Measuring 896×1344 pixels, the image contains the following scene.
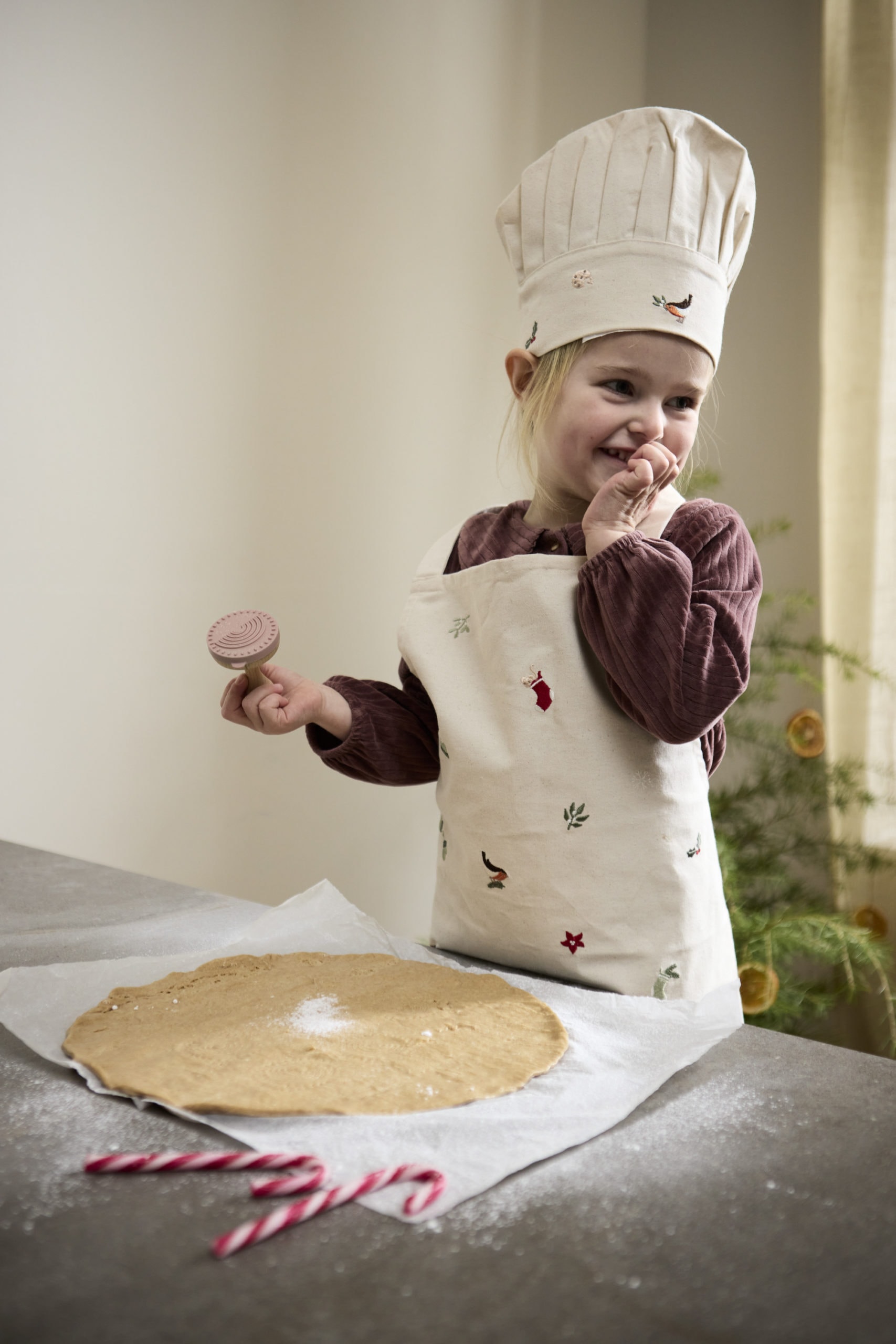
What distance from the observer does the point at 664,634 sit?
0.62m

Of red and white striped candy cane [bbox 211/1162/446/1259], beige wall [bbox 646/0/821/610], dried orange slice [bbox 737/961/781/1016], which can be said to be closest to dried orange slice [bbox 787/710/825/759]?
beige wall [bbox 646/0/821/610]

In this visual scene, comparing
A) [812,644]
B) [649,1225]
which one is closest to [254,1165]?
[649,1225]

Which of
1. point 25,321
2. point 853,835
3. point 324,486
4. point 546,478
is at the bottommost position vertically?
point 853,835

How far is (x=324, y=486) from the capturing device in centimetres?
174

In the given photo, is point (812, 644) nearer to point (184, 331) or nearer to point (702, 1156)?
point (184, 331)

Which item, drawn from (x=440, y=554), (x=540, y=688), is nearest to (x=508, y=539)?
(x=440, y=554)

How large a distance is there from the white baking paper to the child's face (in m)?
0.38

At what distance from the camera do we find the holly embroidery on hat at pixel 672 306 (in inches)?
28.5

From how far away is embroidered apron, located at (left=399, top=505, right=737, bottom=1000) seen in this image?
663 mm

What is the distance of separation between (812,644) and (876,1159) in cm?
142

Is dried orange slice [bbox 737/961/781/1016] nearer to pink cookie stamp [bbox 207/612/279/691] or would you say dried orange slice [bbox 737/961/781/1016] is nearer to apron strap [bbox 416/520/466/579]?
apron strap [bbox 416/520/466/579]

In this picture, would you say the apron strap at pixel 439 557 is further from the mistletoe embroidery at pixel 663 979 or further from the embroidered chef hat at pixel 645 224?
the mistletoe embroidery at pixel 663 979

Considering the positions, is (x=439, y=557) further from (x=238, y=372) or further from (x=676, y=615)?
(x=238, y=372)

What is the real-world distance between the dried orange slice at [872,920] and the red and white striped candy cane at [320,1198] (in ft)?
5.07
